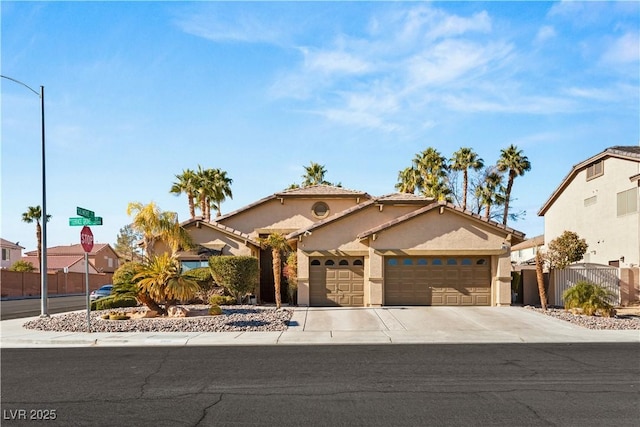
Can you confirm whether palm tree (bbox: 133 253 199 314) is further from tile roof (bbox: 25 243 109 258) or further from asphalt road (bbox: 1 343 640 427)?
tile roof (bbox: 25 243 109 258)

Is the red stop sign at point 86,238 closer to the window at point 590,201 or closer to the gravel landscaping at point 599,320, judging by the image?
the gravel landscaping at point 599,320

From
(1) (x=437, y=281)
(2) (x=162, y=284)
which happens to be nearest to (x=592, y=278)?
(1) (x=437, y=281)

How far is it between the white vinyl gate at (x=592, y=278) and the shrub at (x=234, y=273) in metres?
14.0

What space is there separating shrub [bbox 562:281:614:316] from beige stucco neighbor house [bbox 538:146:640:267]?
8289mm

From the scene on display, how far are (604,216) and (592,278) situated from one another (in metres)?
7.84

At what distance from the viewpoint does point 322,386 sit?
10328mm

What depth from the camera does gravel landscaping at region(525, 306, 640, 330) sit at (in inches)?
781

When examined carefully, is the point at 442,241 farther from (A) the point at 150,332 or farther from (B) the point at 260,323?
(A) the point at 150,332

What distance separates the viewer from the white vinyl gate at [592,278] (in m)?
26.3

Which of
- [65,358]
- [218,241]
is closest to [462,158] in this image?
[218,241]

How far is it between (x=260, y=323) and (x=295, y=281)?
296 inches

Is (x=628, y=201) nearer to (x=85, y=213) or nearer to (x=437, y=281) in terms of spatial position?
(x=437, y=281)

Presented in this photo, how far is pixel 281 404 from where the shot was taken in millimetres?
9078

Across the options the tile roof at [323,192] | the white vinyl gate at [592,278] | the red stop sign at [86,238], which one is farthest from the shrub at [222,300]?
the white vinyl gate at [592,278]
